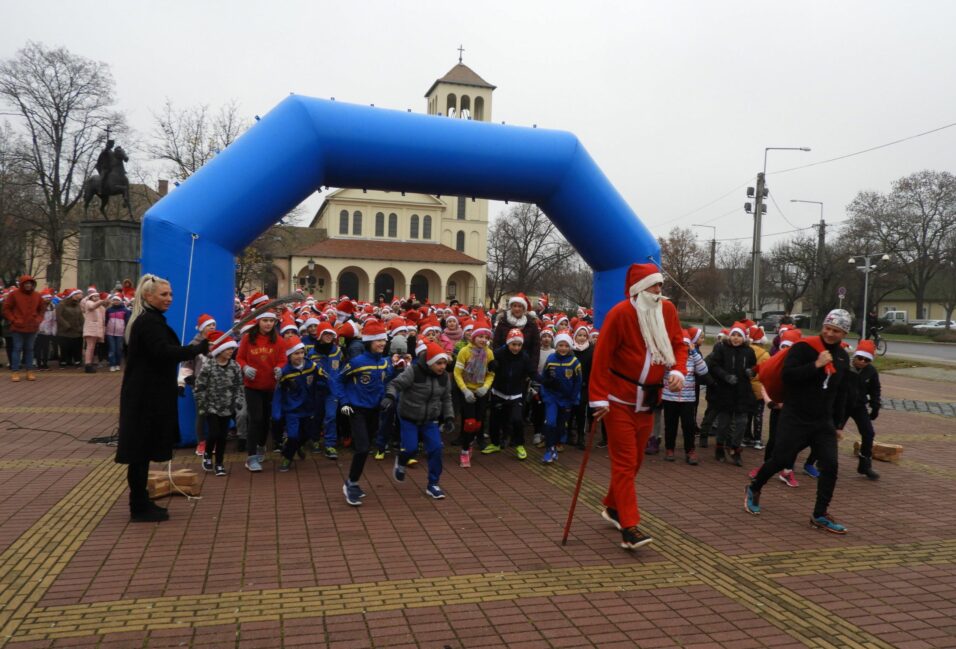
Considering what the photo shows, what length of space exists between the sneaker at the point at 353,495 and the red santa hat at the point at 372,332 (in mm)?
1460

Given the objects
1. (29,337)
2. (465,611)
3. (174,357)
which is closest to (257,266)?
(29,337)

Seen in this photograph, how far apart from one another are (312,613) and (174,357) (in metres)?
2.42

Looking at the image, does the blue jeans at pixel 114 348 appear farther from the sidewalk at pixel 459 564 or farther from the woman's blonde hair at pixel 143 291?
the woman's blonde hair at pixel 143 291

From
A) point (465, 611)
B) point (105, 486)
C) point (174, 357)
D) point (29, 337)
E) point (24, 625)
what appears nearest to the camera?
point (24, 625)

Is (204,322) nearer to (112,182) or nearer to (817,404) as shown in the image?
(817,404)

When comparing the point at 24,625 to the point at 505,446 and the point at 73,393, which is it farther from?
the point at 73,393

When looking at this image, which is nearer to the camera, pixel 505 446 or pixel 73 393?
pixel 505 446

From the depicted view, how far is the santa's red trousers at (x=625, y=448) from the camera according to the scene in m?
5.19

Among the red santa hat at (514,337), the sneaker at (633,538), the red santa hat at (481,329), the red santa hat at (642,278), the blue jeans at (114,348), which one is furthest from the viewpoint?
the blue jeans at (114,348)

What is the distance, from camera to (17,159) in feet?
114

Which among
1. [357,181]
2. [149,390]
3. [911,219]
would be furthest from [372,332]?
[911,219]

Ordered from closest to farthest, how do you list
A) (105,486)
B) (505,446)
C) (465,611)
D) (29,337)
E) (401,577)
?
(465,611)
(401,577)
(105,486)
(505,446)
(29,337)

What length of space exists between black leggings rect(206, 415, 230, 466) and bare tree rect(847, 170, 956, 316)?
187 ft

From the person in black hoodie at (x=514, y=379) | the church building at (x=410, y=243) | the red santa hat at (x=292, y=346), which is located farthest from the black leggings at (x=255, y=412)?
the church building at (x=410, y=243)
